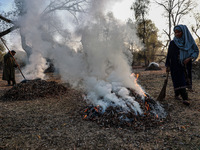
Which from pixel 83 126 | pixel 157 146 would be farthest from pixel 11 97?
pixel 157 146

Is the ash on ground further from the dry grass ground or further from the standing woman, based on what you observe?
the standing woman

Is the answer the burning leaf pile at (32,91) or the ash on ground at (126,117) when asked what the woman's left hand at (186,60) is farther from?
the burning leaf pile at (32,91)

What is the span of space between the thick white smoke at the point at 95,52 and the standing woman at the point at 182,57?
4.75 feet

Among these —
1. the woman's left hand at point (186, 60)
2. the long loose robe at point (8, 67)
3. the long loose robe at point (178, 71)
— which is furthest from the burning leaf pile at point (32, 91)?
the woman's left hand at point (186, 60)

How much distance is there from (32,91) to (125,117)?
166 inches

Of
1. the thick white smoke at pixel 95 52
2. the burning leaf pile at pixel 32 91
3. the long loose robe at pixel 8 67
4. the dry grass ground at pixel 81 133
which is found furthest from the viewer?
the long loose robe at pixel 8 67

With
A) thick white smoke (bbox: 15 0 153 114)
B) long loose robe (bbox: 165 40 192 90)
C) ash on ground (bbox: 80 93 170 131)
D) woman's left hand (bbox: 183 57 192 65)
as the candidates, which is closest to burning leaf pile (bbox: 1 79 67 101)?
thick white smoke (bbox: 15 0 153 114)

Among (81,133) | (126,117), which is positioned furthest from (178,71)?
(81,133)

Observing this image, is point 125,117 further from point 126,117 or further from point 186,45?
point 186,45

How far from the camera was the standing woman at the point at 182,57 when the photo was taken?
172 inches

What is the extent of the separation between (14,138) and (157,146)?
258 cm

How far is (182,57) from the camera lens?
4.46 metres

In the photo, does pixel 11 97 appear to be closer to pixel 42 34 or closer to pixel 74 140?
pixel 42 34

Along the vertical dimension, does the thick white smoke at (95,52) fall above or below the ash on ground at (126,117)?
above
